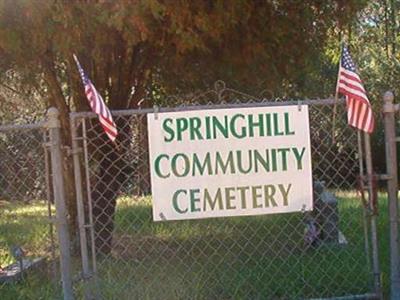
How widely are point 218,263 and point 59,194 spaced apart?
9.27ft

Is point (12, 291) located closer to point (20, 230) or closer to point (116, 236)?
point (116, 236)

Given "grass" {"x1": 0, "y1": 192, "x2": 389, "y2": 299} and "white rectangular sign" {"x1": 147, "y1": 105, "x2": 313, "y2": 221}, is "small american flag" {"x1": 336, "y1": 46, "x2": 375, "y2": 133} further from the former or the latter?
"grass" {"x1": 0, "y1": 192, "x2": 389, "y2": 299}

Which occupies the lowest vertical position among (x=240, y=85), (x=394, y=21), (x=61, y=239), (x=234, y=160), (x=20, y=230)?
(x=20, y=230)

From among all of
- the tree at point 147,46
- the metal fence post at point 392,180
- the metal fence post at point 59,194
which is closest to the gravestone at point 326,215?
the tree at point 147,46

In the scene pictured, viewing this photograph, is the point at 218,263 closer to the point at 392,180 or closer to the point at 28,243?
the point at 392,180

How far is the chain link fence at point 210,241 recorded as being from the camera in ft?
18.4

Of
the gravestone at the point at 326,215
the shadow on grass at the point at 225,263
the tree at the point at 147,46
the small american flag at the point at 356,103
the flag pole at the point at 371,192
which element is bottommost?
the shadow on grass at the point at 225,263

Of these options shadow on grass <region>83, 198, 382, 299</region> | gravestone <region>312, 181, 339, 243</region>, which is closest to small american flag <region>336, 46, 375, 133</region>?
shadow on grass <region>83, 198, 382, 299</region>

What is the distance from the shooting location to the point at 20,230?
425 inches

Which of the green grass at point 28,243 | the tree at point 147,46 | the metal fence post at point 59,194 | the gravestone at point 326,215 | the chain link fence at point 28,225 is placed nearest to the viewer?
the metal fence post at point 59,194

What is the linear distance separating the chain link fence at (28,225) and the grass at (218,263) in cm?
4

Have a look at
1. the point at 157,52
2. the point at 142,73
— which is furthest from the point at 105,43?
the point at 142,73

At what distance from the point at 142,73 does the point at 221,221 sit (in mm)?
2140

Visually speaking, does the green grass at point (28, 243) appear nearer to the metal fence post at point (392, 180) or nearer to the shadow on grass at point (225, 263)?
the shadow on grass at point (225, 263)
